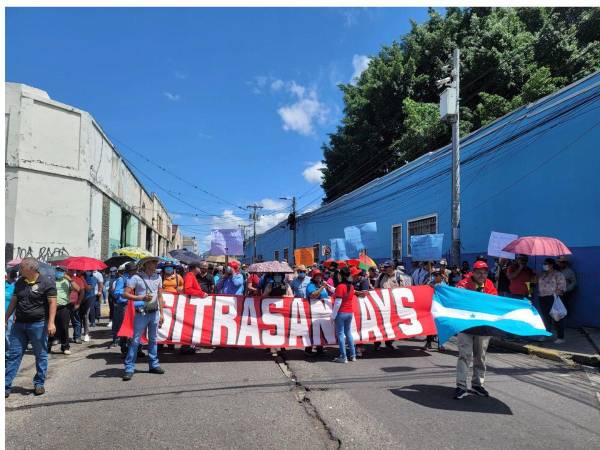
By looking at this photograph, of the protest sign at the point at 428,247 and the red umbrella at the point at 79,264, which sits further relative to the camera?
the protest sign at the point at 428,247

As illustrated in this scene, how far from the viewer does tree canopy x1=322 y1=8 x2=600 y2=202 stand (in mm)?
22547

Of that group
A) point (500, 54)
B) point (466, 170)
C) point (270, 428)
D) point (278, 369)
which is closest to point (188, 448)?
point (270, 428)

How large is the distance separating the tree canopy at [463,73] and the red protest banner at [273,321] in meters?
15.4

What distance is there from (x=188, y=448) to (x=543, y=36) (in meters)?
25.9

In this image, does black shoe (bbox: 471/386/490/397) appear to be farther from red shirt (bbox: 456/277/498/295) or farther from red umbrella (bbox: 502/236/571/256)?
red umbrella (bbox: 502/236/571/256)

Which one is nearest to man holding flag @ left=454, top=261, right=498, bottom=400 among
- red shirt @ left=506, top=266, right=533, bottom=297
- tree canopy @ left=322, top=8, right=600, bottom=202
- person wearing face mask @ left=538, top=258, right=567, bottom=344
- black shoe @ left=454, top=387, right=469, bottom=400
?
black shoe @ left=454, top=387, right=469, bottom=400

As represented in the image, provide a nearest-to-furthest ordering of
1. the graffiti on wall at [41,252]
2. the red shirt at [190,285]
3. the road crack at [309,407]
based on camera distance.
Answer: the road crack at [309,407] → the red shirt at [190,285] → the graffiti on wall at [41,252]

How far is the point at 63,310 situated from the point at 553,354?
908 cm

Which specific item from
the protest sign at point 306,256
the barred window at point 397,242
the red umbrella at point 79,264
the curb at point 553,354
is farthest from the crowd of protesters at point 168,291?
the protest sign at point 306,256

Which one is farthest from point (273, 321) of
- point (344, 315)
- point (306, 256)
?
point (306, 256)

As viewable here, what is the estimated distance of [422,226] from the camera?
62.3 ft

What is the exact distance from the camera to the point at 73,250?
56.2ft

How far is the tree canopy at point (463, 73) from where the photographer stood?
22.5 meters

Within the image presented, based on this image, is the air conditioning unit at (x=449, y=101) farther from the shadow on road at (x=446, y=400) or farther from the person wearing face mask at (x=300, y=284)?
the shadow on road at (x=446, y=400)
